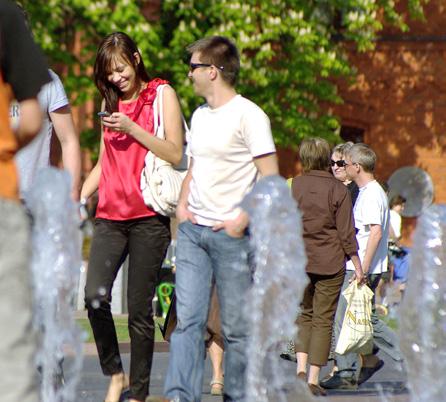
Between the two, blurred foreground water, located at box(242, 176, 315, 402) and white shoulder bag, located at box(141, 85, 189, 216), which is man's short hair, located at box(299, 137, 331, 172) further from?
white shoulder bag, located at box(141, 85, 189, 216)

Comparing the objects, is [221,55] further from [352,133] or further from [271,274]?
[352,133]

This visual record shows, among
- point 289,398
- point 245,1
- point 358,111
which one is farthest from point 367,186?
point 358,111

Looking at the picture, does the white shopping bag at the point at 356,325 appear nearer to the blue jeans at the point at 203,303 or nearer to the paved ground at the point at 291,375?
the paved ground at the point at 291,375

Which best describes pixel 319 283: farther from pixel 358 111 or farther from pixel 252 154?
pixel 358 111

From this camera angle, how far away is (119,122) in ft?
24.0

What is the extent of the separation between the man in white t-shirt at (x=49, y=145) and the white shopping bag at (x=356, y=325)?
3.76 m

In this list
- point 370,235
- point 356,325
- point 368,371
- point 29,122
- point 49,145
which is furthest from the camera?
point 368,371

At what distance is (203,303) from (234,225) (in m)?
0.42

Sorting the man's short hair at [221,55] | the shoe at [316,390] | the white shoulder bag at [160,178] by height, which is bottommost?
the shoe at [316,390]

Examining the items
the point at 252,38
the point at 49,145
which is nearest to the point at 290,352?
the point at 49,145

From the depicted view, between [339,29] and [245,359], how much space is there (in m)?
22.8

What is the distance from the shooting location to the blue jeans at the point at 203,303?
6.89 meters

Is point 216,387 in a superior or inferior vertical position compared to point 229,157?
inferior

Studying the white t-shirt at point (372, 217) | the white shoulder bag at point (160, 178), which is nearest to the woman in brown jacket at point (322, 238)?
the white t-shirt at point (372, 217)
